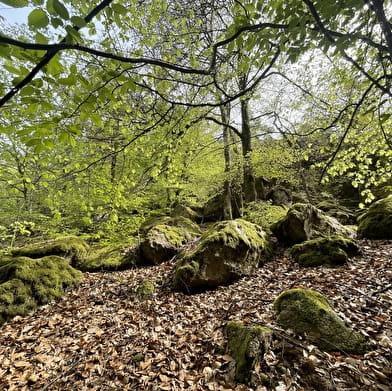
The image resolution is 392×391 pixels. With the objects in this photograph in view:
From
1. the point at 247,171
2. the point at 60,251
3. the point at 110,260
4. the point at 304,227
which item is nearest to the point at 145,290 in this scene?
the point at 110,260

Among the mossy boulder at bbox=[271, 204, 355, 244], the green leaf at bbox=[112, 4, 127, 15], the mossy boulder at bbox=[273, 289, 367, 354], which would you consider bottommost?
the mossy boulder at bbox=[273, 289, 367, 354]

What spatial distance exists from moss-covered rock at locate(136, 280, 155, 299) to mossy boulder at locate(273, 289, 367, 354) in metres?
2.60

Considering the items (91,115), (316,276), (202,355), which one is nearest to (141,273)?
(202,355)

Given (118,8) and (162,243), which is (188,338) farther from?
(118,8)

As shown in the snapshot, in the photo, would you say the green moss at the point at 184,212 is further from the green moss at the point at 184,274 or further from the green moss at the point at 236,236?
the green moss at the point at 184,274

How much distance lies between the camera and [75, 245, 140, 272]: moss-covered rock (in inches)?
232

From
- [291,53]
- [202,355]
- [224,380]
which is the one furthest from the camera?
[202,355]

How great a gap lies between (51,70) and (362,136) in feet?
Answer: 19.2

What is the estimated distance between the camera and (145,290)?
4.44m

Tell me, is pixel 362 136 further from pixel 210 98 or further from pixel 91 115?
pixel 91 115

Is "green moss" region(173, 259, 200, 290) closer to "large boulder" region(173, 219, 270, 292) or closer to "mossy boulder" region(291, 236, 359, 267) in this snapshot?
"large boulder" region(173, 219, 270, 292)

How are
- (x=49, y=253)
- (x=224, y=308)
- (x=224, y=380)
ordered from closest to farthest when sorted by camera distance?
(x=224, y=380), (x=224, y=308), (x=49, y=253)

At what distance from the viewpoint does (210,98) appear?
201 inches

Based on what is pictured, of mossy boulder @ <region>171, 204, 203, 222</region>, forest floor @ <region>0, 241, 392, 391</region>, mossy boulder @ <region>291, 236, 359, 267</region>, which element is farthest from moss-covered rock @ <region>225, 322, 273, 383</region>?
mossy boulder @ <region>171, 204, 203, 222</region>
